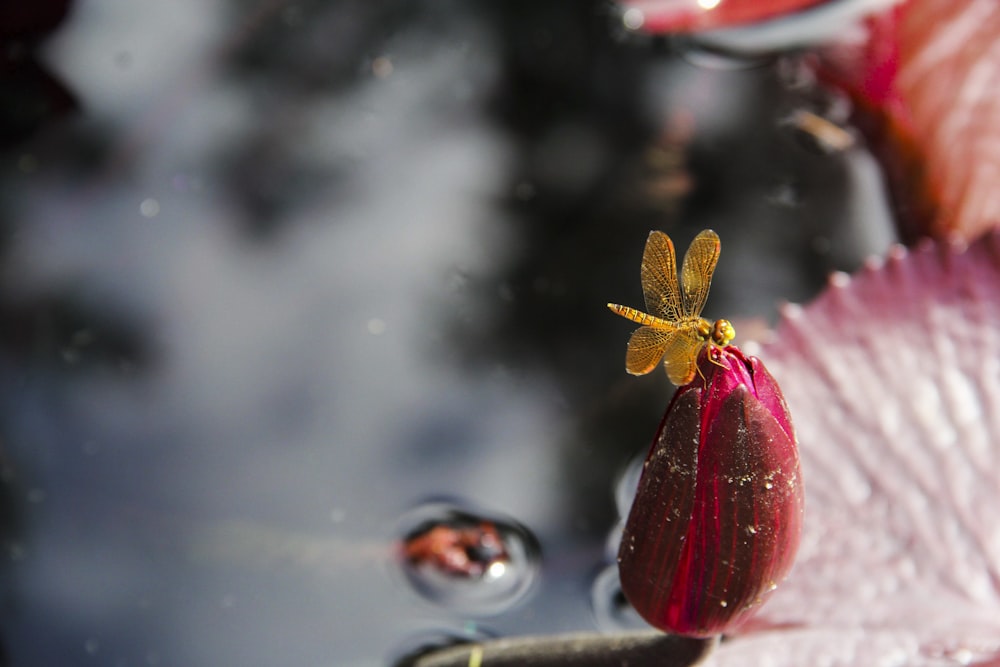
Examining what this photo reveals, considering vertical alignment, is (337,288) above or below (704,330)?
below

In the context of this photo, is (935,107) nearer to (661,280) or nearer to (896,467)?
(896,467)

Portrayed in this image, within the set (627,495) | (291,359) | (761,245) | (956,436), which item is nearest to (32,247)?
(291,359)

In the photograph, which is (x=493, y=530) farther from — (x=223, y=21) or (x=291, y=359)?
(x=223, y=21)

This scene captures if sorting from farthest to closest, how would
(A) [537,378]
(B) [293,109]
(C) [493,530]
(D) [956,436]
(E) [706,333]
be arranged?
(B) [293,109], (A) [537,378], (C) [493,530], (D) [956,436], (E) [706,333]

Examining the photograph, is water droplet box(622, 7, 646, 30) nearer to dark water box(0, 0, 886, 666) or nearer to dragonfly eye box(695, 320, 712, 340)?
dark water box(0, 0, 886, 666)

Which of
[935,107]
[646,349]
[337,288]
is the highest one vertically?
[646,349]

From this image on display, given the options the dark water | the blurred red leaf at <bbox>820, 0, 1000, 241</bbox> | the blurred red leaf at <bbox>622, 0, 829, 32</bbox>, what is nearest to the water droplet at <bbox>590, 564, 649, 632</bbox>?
the dark water

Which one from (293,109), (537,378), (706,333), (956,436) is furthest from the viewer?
(293,109)

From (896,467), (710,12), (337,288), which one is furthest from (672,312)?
(710,12)
